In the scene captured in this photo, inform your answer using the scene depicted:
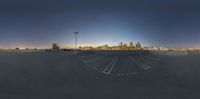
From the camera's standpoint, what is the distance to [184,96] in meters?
19.5

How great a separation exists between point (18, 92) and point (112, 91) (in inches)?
245

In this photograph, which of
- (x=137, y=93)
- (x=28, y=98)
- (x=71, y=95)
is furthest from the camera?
(x=137, y=93)

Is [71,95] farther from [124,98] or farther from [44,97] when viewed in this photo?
[124,98]

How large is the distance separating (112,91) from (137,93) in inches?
70.6

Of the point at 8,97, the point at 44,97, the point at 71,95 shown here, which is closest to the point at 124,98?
the point at 71,95

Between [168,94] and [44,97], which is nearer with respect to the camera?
[44,97]

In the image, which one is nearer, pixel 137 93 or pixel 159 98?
pixel 159 98

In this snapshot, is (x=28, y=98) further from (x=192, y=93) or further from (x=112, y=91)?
(x=192, y=93)

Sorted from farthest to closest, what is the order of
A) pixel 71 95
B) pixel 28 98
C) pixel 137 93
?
pixel 137 93 → pixel 71 95 → pixel 28 98

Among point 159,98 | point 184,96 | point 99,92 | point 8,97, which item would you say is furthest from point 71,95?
point 184,96

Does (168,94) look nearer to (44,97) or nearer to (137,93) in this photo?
(137,93)

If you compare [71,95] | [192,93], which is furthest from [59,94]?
[192,93]

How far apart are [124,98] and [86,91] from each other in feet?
12.0

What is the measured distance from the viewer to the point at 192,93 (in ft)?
68.4
